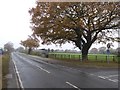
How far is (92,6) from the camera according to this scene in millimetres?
44250

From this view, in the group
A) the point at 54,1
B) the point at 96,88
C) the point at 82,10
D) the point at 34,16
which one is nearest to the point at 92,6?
the point at 82,10

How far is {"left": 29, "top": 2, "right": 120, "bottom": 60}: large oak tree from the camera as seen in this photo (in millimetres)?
44750

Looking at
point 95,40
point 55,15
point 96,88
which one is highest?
point 55,15

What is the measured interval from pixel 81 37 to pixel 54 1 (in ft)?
25.1

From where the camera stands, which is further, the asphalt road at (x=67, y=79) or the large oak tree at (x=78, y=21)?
the large oak tree at (x=78, y=21)

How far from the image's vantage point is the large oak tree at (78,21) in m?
44.8

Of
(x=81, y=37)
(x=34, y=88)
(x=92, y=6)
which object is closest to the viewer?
(x=34, y=88)

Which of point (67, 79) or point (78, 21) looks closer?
point (67, 79)

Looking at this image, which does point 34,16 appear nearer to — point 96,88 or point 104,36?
point 104,36

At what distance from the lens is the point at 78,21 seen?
44875mm

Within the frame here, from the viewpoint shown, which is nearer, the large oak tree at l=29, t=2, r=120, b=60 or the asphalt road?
the asphalt road

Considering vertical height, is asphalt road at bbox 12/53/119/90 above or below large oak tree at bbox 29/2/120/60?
below

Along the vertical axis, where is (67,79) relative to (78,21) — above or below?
below

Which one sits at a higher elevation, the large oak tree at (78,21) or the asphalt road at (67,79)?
the large oak tree at (78,21)
